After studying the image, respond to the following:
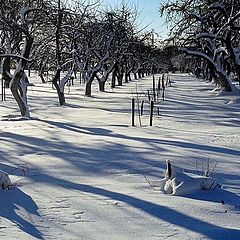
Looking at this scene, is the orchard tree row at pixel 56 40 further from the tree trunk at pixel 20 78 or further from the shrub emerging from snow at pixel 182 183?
the shrub emerging from snow at pixel 182 183

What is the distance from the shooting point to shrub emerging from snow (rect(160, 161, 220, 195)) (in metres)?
5.94

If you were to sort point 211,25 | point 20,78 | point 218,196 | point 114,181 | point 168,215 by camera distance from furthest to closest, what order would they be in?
point 211,25, point 20,78, point 114,181, point 218,196, point 168,215

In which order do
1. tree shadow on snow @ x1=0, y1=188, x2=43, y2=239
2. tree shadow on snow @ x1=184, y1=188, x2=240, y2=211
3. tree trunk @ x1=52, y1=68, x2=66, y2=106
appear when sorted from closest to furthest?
tree shadow on snow @ x1=0, y1=188, x2=43, y2=239 → tree shadow on snow @ x1=184, y1=188, x2=240, y2=211 → tree trunk @ x1=52, y1=68, x2=66, y2=106

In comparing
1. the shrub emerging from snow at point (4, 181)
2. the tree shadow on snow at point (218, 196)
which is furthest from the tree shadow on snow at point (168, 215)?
the shrub emerging from snow at point (4, 181)

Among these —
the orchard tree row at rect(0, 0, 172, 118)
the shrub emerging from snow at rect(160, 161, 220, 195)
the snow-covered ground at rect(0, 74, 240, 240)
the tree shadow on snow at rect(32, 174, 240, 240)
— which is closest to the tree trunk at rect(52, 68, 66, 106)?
the orchard tree row at rect(0, 0, 172, 118)

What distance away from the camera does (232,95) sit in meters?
27.6

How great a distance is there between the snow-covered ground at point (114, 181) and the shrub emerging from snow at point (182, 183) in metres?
0.12

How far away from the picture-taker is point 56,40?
21.7 m

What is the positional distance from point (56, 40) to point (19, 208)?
1697 centimetres

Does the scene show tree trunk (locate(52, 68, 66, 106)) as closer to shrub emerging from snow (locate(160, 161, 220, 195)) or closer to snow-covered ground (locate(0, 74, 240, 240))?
snow-covered ground (locate(0, 74, 240, 240))

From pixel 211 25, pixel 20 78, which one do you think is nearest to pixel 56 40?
pixel 20 78

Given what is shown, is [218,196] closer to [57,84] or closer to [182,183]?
[182,183]

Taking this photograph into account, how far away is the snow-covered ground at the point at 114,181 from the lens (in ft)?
15.6

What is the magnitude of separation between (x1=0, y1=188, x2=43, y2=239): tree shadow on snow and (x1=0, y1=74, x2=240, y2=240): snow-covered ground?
0.03 feet
